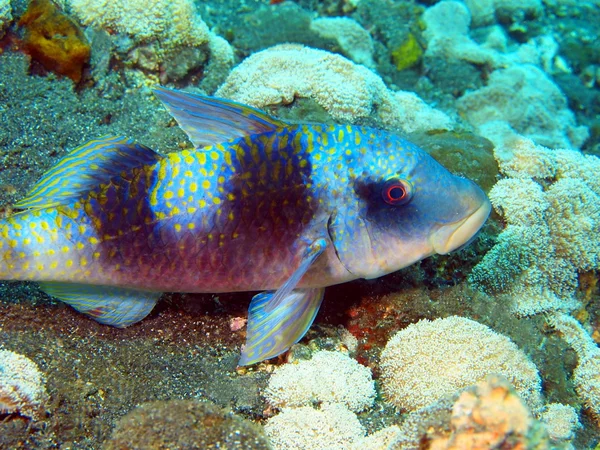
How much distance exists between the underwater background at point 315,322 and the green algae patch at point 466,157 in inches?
0.9

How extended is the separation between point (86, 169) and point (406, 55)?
731cm

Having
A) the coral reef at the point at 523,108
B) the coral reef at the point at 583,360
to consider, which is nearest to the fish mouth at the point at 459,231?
the coral reef at the point at 583,360

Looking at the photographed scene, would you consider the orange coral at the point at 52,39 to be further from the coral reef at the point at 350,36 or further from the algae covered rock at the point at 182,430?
the coral reef at the point at 350,36

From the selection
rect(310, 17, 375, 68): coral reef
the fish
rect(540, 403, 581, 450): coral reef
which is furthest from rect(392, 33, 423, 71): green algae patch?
rect(540, 403, 581, 450): coral reef

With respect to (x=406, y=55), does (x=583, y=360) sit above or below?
below

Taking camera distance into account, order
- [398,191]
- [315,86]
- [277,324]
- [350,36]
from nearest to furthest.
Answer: [398,191] < [277,324] < [315,86] < [350,36]

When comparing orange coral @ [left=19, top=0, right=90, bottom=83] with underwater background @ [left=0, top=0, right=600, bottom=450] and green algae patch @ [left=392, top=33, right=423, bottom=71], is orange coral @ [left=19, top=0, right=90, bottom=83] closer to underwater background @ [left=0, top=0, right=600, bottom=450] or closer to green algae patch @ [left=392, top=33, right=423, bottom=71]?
underwater background @ [left=0, top=0, right=600, bottom=450]

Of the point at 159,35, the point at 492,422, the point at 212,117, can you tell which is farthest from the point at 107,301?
the point at 159,35

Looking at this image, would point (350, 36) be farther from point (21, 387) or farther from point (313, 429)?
point (21, 387)

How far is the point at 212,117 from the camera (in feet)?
9.36

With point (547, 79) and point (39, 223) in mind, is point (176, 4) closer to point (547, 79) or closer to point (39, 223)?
point (39, 223)

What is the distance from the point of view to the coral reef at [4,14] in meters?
4.63

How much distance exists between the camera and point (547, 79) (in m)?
9.27

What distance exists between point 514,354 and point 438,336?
19.8 inches
